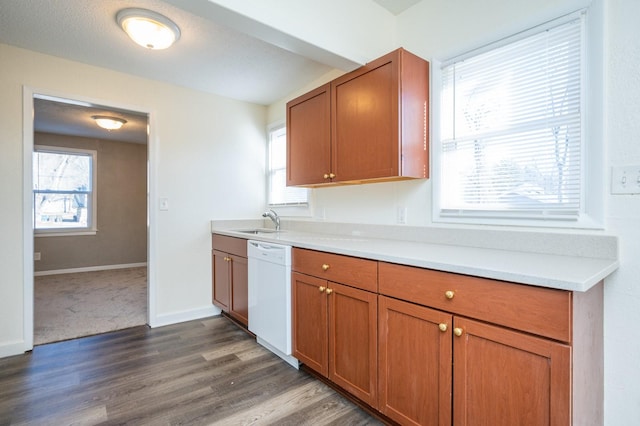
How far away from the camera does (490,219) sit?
5.58ft

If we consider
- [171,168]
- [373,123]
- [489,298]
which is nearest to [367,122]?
[373,123]

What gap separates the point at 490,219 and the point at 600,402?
884 millimetres

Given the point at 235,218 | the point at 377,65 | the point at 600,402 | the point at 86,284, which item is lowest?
the point at 86,284

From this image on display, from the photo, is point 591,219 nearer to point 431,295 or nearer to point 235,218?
point 431,295

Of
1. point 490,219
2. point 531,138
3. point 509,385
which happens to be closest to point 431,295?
point 509,385

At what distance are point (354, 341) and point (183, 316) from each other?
2167mm

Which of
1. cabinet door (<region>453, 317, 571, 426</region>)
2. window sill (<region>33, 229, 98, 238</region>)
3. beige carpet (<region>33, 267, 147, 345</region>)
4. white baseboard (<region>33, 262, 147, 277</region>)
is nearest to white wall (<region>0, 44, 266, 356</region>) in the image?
beige carpet (<region>33, 267, 147, 345</region>)

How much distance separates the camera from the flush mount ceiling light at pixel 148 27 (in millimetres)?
1958

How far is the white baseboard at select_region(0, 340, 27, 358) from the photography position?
2.39m

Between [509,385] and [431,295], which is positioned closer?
[509,385]

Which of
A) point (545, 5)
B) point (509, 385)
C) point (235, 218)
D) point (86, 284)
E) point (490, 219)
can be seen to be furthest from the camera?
point (86, 284)

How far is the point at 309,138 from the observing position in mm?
2529

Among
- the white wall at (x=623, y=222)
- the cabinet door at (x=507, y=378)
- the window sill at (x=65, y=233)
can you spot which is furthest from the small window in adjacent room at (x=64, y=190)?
the white wall at (x=623, y=222)

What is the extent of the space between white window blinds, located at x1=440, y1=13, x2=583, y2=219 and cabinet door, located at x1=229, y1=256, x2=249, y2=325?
1.71 m
